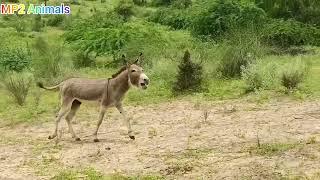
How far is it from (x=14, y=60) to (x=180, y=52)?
22.5 ft

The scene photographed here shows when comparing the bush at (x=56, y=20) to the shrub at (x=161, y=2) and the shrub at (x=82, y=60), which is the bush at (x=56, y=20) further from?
the shrub at (x=82, y=60)

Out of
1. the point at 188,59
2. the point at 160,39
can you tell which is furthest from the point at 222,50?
the point at 160,39

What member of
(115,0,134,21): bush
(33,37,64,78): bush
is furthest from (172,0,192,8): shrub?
(33,37,64,78): bush

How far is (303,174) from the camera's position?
290 inches

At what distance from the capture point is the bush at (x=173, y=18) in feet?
101

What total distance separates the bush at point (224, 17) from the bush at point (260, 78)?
27.7ft

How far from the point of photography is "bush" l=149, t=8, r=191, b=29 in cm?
3064

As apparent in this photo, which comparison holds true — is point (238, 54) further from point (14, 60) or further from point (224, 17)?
point (14, 60)

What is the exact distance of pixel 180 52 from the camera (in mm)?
20438

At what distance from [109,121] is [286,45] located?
1321 cm

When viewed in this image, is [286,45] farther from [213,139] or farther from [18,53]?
[213,139]

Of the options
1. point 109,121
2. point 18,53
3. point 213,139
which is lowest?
point 18,53

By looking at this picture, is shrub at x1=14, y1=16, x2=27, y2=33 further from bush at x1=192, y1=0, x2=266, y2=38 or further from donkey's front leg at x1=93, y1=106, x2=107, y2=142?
donkey's front leg at x1=93, y1=106, x2=107, y2=142

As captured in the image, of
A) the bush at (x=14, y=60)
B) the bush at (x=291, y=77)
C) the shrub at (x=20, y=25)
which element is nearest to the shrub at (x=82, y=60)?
the bush at (x=14, y=60)
